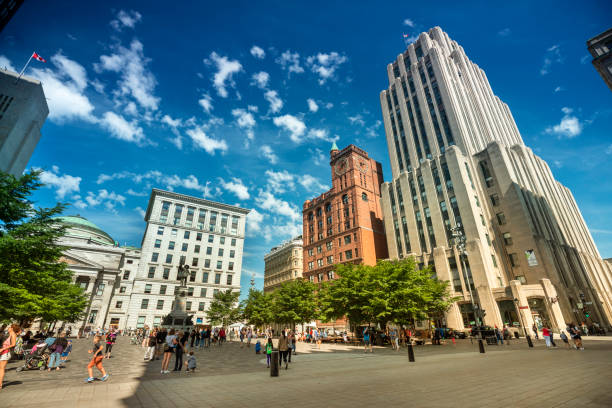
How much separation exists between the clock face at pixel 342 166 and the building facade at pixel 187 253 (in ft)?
99.6

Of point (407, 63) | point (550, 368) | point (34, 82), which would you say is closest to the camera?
point (550, 368)

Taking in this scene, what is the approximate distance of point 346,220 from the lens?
62.5 meters

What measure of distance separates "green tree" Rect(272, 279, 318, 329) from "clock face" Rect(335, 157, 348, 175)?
33611mm

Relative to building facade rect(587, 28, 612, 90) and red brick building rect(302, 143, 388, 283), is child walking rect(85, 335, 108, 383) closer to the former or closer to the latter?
red brick building rect(302, 143, 388, 283)

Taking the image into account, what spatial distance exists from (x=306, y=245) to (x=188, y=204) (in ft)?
109

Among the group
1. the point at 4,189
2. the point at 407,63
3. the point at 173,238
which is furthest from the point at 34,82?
the point at 407,63

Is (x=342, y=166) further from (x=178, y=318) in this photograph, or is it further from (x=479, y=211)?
(x=178, y=318)

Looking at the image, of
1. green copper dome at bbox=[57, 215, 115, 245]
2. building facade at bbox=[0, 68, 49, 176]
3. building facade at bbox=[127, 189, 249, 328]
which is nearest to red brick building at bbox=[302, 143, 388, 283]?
building facade at bbox=[127, 189, 249, 328]

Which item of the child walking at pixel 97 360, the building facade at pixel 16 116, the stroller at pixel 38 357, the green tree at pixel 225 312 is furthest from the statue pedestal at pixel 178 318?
the building facade at pixel 16 116

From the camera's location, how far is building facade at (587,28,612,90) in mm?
35969

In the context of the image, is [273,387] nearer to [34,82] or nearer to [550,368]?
[550,368]

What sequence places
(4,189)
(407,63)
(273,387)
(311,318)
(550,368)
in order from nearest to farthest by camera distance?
(273,387) → (550,368) → (4,189) → (311,318) → (407,63)

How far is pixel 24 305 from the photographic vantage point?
698 inches

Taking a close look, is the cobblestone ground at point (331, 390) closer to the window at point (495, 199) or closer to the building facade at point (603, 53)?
the building facade at point (603, 53)
